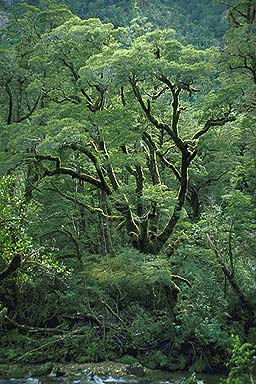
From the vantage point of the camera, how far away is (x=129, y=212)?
56.1 feet

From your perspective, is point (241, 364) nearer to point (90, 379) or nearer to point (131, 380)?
point (90, 379)

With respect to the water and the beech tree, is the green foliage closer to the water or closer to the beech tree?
the water

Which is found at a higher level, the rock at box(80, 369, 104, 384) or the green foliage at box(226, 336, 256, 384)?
the green foliage at box(226, 336, 256, 384)

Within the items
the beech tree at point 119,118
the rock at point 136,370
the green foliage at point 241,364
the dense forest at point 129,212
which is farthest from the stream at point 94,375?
the green foliage at point 241,364

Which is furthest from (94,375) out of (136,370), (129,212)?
(129,212)

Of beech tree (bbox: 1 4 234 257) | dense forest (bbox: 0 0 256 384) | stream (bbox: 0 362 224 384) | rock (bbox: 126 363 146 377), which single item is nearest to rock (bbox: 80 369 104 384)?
stream (bbox: 0 362 224 384)

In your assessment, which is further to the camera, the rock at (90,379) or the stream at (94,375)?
the stream at (94,375)

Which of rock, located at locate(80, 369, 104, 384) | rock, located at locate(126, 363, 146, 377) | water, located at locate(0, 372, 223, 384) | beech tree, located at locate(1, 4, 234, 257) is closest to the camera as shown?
rock, located at locate(80, 369, 104, 384)

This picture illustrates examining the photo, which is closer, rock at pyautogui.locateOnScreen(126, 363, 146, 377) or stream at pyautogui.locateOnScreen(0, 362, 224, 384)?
stream at pyautogui.locateOnScreen(0, 362, 224, 384)

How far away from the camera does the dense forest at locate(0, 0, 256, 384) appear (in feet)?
49.2

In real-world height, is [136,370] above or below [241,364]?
below

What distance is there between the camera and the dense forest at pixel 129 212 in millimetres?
14992

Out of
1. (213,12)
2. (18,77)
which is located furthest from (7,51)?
(213,12)

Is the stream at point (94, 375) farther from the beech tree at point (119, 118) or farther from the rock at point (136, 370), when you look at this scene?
the beech tree at point (119, 118)
